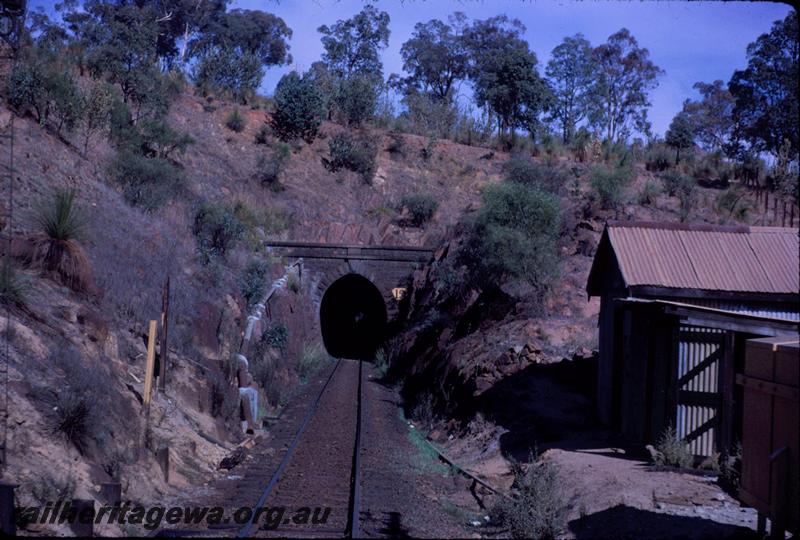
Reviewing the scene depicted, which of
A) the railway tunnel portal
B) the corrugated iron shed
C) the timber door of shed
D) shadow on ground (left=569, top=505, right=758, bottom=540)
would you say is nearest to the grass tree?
shadow on ground (left=569, top=505, right=758, bottom=540)

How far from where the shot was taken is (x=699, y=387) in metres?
12.5

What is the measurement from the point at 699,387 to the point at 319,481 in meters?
6.34

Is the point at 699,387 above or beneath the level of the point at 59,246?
beneath

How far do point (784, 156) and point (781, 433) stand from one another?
16.6 m

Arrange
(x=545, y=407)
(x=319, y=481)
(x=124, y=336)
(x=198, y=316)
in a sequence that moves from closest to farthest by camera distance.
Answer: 1. (x=319, y=481)
2. (x=124, y=336)
3. (x=545, y=407)
4. (x=198, y=316)

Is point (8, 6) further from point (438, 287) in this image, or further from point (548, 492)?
point (438, 287)

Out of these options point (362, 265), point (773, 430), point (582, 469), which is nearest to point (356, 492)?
point (582, 469)

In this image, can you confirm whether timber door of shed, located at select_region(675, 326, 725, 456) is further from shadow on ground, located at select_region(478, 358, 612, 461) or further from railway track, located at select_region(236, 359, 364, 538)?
railway track, located at select_region(236, 359, 364, 538)

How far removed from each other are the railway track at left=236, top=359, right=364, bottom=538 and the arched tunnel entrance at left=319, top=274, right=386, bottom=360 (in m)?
23.6

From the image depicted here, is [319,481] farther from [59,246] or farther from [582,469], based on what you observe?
[59,246]

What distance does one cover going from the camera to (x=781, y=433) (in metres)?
7.29

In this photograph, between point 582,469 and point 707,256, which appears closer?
point 582,469

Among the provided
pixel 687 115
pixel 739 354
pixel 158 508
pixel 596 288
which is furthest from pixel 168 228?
pixel 687 115

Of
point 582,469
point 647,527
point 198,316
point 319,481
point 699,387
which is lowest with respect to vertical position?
point 319,481
